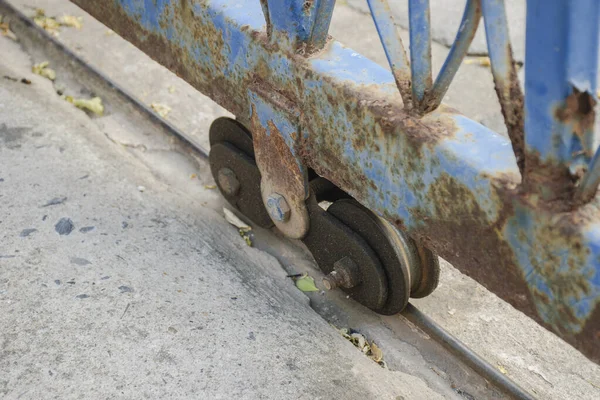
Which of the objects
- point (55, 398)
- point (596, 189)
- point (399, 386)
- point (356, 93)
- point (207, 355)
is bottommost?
point (55, 398)

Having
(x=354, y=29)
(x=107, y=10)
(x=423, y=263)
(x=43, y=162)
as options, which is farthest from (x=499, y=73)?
(x=354, y=29)

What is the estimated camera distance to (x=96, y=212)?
7.17 ft

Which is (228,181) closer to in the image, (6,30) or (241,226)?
(241,226)

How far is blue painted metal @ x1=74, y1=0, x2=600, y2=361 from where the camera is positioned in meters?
1.14

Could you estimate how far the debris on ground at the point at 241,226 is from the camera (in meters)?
2.28

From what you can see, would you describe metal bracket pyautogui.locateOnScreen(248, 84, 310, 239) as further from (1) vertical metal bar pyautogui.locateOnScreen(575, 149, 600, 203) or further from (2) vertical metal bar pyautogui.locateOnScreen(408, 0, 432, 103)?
(1) vertical metal bar pyautogui.locateOnScreen(575, 149, 600, 203)

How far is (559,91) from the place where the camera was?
109 centimetres

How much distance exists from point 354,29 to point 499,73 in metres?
2.57

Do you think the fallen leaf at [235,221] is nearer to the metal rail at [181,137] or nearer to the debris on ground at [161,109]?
the metal rail at [181,137]

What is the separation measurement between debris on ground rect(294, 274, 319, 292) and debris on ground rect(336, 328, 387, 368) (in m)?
0.17

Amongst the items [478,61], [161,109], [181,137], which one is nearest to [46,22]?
[161,109]

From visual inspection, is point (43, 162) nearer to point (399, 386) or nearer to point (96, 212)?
point (96, 212)

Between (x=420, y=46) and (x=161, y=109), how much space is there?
1884 millimetres

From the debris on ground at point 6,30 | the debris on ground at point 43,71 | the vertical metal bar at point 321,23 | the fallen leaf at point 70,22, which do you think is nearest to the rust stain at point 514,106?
the vertical metal bar at point 321,23
